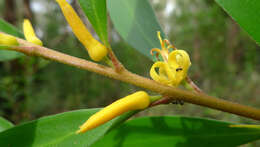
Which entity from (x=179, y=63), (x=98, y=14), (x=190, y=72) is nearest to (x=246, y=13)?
(x=179, y=63)

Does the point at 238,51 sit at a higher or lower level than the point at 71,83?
higher

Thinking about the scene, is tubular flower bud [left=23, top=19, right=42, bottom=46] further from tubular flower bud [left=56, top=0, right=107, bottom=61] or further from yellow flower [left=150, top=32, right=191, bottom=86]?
yellow flower [left=150, top=32, right=191, bottom=86]

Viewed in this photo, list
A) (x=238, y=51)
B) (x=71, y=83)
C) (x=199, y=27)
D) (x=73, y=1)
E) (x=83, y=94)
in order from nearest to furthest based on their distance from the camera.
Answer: (x=73, y=1) → (x=83, y=94) → (x=71, y=83) → (x=199, y=27) → (x=238, y=51)

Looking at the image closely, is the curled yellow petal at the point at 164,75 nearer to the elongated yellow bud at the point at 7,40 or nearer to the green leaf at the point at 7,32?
the elongated yellow bud at the point at 7,40

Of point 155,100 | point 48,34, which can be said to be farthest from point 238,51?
point 155,100

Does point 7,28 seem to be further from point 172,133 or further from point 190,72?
point 190,72

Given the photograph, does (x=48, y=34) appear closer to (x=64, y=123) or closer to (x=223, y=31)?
(x=223, y=31)
